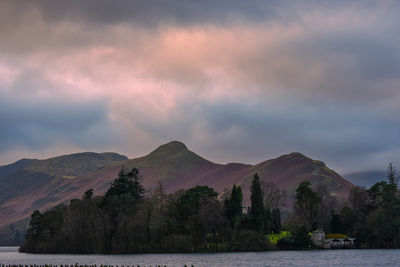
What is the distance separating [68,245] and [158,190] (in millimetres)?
36606

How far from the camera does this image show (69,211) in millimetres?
182750

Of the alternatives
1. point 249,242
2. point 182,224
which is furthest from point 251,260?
point 182,224

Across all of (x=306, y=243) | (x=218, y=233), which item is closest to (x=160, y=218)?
(x=218, y=233)

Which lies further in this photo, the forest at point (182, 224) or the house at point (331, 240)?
the house at point (331, 240)

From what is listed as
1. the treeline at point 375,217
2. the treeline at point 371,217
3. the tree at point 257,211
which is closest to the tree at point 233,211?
the tree at point 257,211

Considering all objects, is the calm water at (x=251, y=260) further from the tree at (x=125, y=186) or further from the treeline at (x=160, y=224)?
the tree at (x=125, y=186)

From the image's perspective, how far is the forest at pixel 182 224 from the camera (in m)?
165

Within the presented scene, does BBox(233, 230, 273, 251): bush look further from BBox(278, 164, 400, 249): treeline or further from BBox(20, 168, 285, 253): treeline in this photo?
BBox(278, 164, 400, 249): treeline

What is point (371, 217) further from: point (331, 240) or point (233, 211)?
point (233, 211)

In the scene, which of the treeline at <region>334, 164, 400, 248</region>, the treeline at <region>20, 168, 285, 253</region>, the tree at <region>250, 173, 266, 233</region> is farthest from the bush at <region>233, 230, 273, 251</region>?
the treeline at <region>334, 164, 400, 248</region>

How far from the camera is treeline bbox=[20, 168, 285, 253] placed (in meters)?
164

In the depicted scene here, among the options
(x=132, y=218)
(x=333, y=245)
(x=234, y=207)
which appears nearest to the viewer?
(x=132, y=218)

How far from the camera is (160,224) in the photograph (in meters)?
167

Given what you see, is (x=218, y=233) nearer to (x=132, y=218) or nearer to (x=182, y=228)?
(x=182, y=228)
